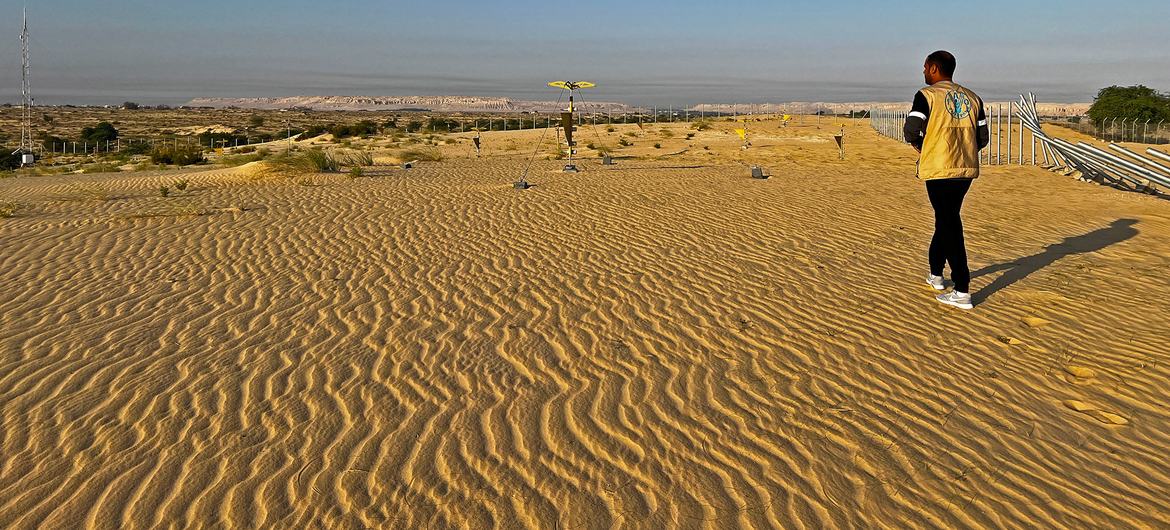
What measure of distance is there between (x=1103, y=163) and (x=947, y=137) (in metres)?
12.9

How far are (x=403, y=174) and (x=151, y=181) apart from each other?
5.83 m

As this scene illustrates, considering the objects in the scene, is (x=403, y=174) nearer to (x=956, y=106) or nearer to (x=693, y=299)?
(x=693, y=299)

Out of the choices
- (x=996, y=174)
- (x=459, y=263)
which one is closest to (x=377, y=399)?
(x=459, y=263)

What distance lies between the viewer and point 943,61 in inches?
231

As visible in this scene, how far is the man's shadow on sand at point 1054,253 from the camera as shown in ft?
22.6

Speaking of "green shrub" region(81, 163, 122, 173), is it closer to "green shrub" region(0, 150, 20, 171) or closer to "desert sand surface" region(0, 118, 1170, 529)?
"green shrub" region(0, 150, 20, 171)

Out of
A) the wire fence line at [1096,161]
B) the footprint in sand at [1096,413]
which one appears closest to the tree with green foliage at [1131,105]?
the wire fence line at [1096,161]

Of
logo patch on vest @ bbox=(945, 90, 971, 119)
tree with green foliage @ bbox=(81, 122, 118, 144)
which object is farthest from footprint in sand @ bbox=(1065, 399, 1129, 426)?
tree with green foliage @ bbox=(81, 122, 118, 144)

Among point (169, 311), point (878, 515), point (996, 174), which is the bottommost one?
point (878, 515)

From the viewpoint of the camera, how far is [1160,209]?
11.8 metres

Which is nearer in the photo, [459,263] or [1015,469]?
[1015,469]

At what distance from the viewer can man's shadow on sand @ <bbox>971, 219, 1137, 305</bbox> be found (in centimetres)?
690

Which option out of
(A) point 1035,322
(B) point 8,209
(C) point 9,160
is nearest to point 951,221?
(A) point 1035,322

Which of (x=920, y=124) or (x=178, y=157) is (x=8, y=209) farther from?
(x=178, y=157)
